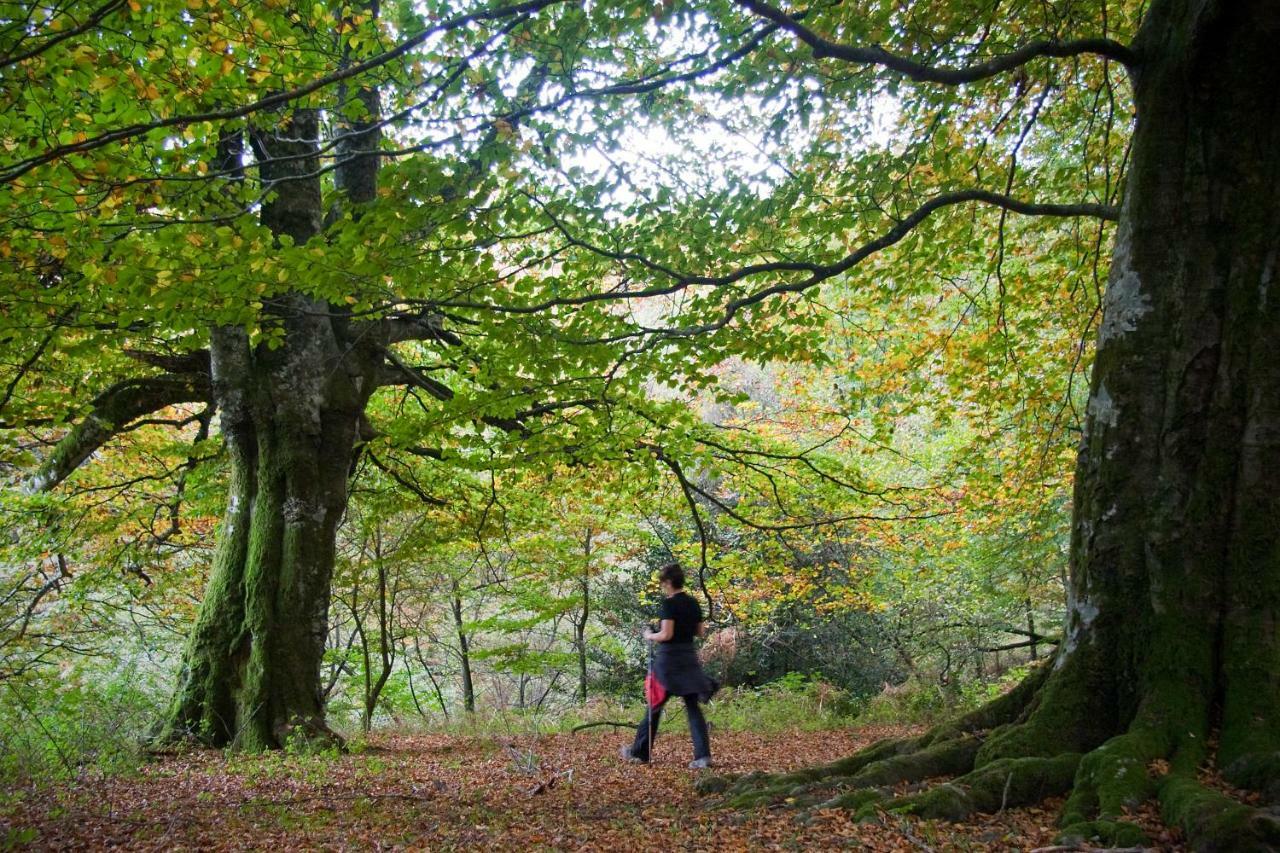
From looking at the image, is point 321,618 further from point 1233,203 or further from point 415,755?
point 1233,203

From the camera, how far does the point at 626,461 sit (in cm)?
945

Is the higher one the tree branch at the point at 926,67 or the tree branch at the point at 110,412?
the tree branch at the point at 926,67

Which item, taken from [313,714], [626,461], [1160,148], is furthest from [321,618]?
[1160,148]

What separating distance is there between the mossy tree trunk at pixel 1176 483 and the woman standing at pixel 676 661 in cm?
231

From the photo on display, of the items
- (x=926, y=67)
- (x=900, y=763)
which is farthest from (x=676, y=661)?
(x=926, y=67)

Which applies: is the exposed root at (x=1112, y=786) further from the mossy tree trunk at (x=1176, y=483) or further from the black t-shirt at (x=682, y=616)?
the black t-shirt at (x=682, y=616)

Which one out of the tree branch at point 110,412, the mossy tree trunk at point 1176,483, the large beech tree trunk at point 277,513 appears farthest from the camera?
the tree branch at point 110,412

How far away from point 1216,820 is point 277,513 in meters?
7.92

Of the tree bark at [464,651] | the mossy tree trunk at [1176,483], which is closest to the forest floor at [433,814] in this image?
the mossy tree trunk at [1176,483]

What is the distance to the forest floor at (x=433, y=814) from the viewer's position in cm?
371

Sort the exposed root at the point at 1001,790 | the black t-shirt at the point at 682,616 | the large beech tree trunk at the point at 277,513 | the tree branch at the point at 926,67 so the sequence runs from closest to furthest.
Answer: the exposed root at the point at 1001,790 → the tree branch at the point at 926,67 → the black t-shirt at the point at 682,616 → the large beech tree trunk at the point at 277,513

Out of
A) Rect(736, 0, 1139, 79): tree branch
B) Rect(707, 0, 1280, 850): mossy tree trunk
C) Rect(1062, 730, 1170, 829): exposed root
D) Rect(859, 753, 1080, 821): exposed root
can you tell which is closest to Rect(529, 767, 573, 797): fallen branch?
Rect(707, 0, 1280, 850): mossy tree trunk

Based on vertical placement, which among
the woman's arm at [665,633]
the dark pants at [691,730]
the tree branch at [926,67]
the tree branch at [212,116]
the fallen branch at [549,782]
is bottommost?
the fallen branch at [549,782]

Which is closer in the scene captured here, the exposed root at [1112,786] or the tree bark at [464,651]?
the exposed root at [1112,786]
